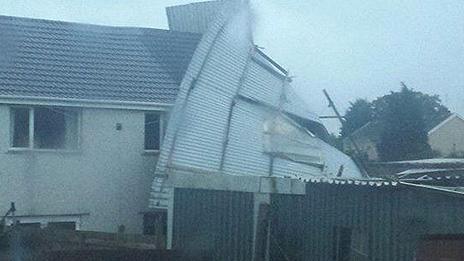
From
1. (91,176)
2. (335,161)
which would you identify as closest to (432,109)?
(335,161)

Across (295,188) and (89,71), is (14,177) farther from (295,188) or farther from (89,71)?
(295,188)

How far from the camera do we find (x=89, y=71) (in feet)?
54.7

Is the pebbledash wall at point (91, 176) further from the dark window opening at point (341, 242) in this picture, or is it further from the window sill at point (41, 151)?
the dark window opening at point (341, 242)

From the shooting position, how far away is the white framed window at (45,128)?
15312 millimetres

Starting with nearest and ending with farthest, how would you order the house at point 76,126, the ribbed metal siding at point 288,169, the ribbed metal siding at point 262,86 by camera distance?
the house at point 76,126, the ribbed metal siding at point 288,169, the ribbed metal siding at point 262,86

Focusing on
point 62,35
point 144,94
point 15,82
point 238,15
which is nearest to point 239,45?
point 238,15

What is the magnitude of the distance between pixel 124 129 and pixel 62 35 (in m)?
2.97

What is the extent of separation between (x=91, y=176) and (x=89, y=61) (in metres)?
2.83

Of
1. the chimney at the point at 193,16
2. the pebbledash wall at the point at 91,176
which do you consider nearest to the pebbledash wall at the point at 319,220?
the pebbledash wall at the point at 91,176

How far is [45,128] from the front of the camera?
51.6 feet

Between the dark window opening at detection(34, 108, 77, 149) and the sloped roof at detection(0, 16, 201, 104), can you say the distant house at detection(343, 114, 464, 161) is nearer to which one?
the sloped roof at detection(0, 16, 201, 104)

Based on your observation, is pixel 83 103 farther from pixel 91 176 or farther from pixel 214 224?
pixel 214 224

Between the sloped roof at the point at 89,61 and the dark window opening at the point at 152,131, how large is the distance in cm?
47

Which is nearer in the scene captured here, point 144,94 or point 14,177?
point 14,177
